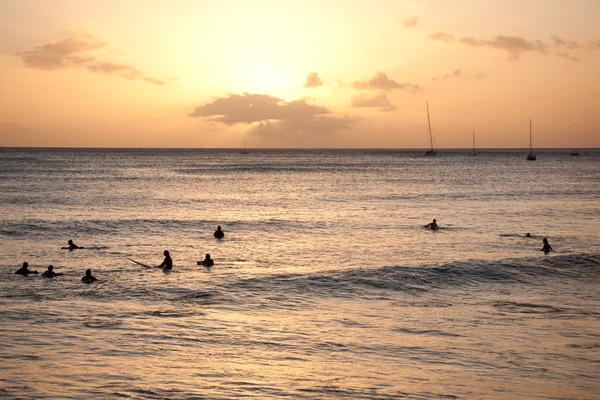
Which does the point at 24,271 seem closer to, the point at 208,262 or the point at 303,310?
the point at 208,262

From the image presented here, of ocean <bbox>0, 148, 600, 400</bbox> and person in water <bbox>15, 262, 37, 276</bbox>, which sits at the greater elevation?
person in water <bbox>15, 262, 37, 276</bbox>

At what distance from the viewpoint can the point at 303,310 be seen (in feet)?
81.3

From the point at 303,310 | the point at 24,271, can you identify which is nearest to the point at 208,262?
the point at 24,271

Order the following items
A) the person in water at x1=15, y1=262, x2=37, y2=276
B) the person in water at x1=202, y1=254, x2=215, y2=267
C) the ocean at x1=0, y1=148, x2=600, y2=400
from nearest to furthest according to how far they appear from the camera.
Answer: the ocean at x1=0, y1=148, x2=600, y2=400 → the person in water at x1=15, y1=262, x2=37, y2=276 → the person in water at x1=202, y1=254, x2=215, y2=267

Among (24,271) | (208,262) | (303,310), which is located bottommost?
(303,310)

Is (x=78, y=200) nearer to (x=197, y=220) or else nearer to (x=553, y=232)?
(x=197, y=220)

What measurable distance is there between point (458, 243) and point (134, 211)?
34.7 metres

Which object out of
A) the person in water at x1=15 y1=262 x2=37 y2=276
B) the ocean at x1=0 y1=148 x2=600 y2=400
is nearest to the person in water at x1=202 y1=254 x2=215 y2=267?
the ocean at x1=0 y1=148 x2=600 y2=400

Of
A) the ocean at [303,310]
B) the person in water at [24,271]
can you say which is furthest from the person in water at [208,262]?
the person in water at [24,271]

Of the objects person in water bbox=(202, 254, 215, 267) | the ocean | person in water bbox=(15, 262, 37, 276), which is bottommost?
the ocean

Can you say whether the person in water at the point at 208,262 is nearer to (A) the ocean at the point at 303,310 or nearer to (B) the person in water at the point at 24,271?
(A) the ocean at the point at 303,310

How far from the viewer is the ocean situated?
55.3 feet

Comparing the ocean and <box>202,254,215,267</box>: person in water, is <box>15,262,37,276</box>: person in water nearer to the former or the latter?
the ocean

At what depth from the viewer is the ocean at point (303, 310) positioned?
55.3ft
